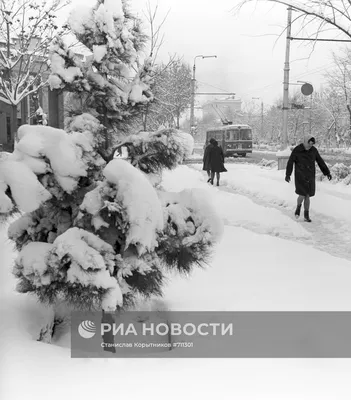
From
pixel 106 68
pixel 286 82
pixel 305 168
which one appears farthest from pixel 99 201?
pixel 305 168

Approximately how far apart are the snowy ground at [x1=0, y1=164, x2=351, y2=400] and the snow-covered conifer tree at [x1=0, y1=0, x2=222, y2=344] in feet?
0.64

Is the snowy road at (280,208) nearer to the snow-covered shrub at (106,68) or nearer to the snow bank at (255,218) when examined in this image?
the snow bank at (255,218)

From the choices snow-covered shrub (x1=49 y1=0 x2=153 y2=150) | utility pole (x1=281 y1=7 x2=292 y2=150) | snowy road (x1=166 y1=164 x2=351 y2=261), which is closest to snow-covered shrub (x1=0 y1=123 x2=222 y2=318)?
snow-covered shrub (x1=49 y1=0 x2=153 y2=150)

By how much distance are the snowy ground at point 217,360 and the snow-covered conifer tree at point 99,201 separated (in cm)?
20

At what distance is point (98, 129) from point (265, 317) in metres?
1.27

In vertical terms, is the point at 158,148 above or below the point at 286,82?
below

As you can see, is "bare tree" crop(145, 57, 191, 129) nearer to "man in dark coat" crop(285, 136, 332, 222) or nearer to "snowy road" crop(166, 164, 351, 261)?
"snowy road" crop(166, 164, 351, 261)

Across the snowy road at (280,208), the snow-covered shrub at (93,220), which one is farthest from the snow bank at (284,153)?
the snow-covered shrub at (93,220)

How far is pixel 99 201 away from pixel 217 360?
886 mm

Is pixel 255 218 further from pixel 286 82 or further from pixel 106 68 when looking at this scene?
pixel 106 68

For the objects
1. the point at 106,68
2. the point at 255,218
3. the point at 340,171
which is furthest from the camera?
the point at 340,171

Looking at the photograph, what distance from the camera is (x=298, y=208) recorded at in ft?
20.2

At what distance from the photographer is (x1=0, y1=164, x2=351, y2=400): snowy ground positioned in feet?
5.56

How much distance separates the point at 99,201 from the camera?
6.30 feet
